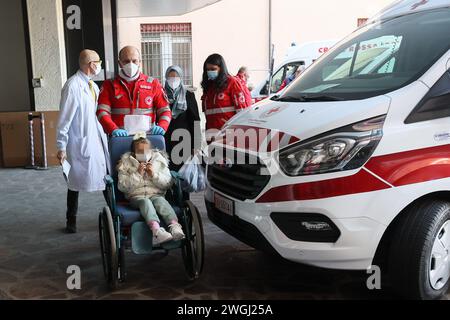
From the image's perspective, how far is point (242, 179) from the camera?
3.05m

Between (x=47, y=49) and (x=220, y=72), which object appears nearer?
(x=220, y=72)

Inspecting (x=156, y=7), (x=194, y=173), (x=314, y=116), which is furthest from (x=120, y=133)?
(x=156, y=7)

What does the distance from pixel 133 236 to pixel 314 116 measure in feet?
4.84

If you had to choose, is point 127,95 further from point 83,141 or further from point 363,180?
point 363,180

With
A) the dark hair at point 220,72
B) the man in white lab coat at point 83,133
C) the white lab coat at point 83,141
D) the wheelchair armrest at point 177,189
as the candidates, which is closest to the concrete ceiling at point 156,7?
the dark hair at point 220,72

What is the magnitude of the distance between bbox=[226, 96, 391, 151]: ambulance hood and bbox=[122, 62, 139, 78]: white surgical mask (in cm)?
119

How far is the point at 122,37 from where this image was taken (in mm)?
14750

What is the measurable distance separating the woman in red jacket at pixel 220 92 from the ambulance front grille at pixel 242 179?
147 cm

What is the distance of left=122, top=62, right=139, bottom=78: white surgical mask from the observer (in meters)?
3.91

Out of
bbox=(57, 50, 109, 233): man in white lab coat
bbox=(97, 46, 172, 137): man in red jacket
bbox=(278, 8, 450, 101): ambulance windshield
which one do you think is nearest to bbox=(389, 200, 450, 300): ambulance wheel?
bbox=(278, 8, 450, 101): ambulance windshield

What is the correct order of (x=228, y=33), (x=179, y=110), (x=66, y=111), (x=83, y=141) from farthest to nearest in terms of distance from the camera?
1. (x=228, y=33)
2. (x=179, y=110)
3. (x=83, y=141)
4. (x=66, y=111)

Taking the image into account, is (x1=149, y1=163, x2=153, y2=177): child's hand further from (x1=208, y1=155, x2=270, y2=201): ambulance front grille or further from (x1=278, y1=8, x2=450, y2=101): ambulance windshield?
(x1=278, y1=8, x2=450, y2=101): ambulance windshield
